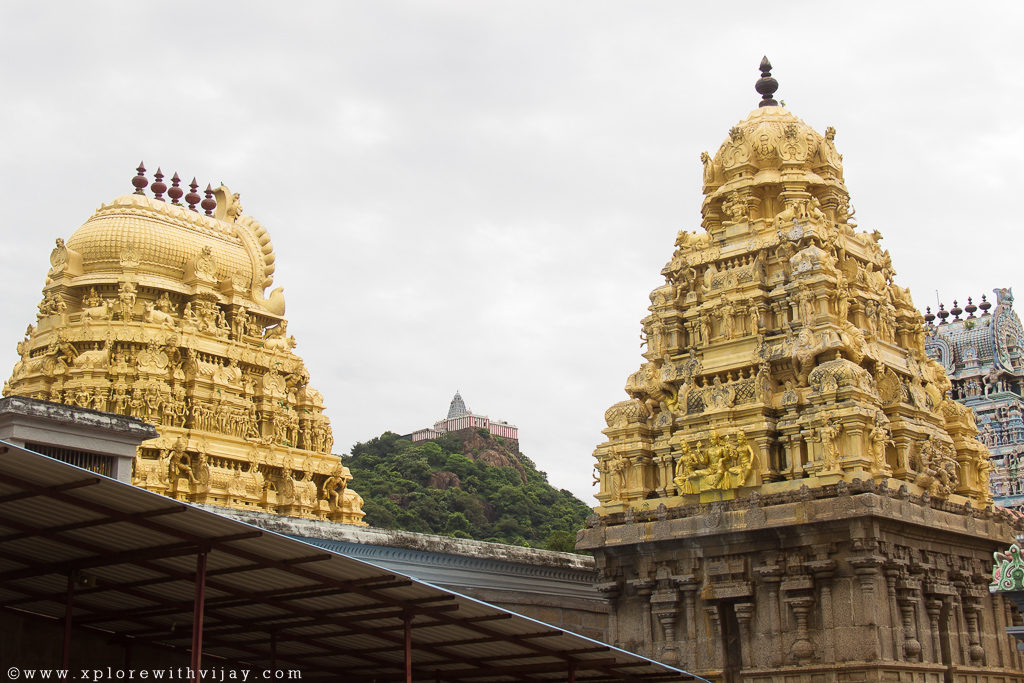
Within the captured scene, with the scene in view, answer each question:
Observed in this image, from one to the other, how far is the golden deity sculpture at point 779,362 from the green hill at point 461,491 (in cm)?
4239

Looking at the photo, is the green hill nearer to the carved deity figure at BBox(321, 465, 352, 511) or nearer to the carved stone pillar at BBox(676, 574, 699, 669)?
the carved deity figure at BBox(321, 465, 352, 511)

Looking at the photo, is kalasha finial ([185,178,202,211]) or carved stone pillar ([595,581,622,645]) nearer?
carved stone pillar ([595,581,622,645])

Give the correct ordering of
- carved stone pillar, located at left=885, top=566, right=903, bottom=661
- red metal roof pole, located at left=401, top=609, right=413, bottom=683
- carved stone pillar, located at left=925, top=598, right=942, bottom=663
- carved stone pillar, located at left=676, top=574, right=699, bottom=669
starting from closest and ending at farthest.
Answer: red metal roof pole, located at left=401, top=609, right=413, bottom=683 → carved stone pillar, located at left=885, top=566, right=903, bottom=661 → carved stone pillar, located at left=925, top=598, right=942, bottom=663 → carved stone pillar, located at left=676, top=574, right=699, bottom=669

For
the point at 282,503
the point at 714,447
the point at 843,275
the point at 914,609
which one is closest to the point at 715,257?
the point at 843,275

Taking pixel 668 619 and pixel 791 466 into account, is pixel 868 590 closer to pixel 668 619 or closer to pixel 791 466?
pixel 791 466

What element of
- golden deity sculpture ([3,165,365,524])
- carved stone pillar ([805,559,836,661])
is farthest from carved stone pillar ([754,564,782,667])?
golden deity sculpture ([3,165,365,524])

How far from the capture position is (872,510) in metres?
27.3

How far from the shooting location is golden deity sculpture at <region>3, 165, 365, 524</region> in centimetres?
3906

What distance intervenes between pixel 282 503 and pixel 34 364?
9.36 m

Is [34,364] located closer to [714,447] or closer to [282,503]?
[282,503]

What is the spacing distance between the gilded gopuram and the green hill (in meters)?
42.8

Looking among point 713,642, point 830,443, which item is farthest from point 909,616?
point 713,642

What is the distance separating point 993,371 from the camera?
79.6 meters

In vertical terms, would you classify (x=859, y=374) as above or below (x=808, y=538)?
above
